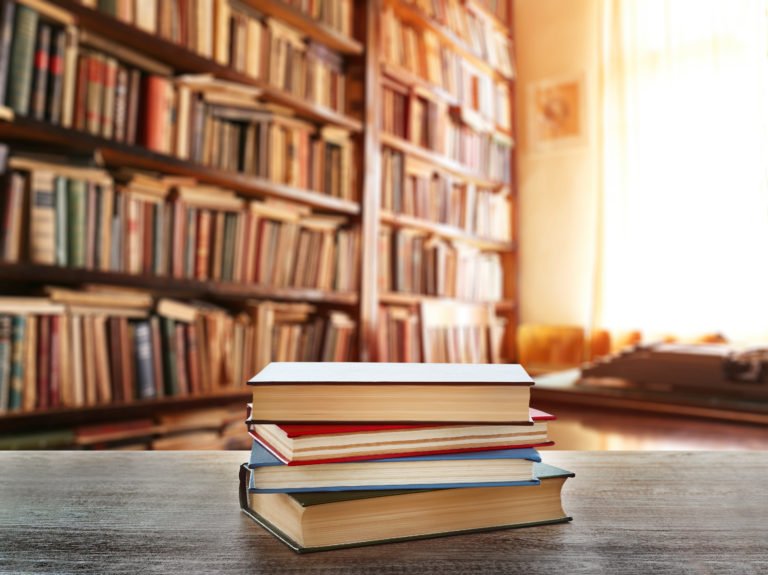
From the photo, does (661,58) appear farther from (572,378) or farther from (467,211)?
(572,378)

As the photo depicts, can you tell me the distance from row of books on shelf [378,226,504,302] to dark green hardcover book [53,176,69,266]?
1392 mm

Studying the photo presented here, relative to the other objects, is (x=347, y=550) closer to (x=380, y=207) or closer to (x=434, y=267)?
(x=380, y=207)

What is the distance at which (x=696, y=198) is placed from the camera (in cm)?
323

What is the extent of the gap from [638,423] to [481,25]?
3026 millimetres

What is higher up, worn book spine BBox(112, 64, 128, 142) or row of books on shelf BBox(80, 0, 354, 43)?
row of books on shelf BBox(80, 0, 354, 43)

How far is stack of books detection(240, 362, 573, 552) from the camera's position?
0.39 m

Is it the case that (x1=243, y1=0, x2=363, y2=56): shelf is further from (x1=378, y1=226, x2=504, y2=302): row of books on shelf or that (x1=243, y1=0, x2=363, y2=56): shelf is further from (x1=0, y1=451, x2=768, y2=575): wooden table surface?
(x1=0, y1=451, x2=768, y2=575): wooden table surface

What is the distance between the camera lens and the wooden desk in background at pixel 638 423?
3.46 ft

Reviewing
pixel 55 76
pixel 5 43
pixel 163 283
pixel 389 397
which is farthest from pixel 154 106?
pixel 389 397

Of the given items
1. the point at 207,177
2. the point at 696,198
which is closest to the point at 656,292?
the point at 696,198

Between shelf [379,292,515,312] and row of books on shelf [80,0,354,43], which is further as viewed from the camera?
shelf [379,292,515,312]

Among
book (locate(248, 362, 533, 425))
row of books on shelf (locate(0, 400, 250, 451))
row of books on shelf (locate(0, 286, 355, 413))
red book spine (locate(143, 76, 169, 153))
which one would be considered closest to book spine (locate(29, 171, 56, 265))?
row of books on shelf (locate(0, 286, 355, 413))

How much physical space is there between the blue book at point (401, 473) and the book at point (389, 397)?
3 cm

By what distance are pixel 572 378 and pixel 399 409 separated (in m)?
1.29
